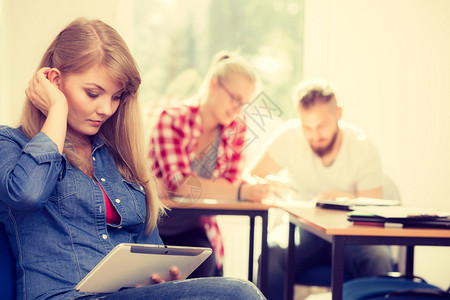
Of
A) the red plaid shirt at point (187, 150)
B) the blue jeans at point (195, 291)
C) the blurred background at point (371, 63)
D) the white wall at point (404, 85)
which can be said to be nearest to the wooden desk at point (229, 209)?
the red plaid shirt at point (187, 150)

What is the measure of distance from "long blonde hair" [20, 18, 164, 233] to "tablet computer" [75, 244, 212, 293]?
26 centimetres

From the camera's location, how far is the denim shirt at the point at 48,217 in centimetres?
108

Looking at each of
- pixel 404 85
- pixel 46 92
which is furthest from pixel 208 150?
pixel 404 85

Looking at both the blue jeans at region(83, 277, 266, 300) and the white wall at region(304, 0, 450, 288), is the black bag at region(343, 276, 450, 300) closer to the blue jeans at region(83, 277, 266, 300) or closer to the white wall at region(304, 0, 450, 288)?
the blue jeans at region(83, 277, 266, 300)

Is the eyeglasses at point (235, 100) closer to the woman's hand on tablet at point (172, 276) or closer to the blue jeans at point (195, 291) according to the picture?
the woman's hand on tablet at point (172, 276)

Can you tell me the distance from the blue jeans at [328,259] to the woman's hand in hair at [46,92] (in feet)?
4.84

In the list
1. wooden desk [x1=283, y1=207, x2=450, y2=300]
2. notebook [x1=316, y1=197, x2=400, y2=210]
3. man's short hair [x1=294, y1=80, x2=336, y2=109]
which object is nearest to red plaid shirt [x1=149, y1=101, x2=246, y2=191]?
man's short hair [x1=294, y1=80, x2=336, y2=109]

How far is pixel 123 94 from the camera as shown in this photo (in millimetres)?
1418

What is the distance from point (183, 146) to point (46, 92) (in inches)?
45.9

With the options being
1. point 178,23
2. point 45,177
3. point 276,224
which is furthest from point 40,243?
point 178,23

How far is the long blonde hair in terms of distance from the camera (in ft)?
4.19

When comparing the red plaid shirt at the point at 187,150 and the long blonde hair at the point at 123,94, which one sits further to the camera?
the red plaid shirt at the point at 187,150

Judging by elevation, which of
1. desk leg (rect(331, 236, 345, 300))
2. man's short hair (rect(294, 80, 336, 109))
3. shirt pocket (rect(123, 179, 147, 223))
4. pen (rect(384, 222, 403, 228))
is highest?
man's short hair (rect(294, 80, 336, 109))

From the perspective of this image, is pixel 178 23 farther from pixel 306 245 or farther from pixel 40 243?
pixel 40 243
